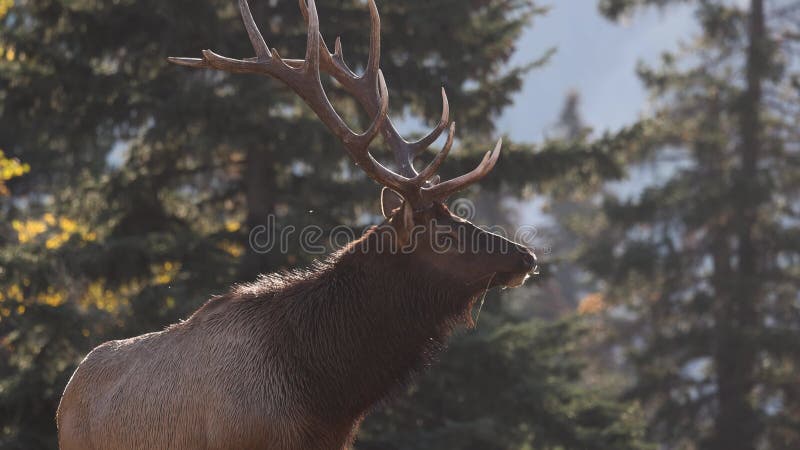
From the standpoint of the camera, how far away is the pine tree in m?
17.2

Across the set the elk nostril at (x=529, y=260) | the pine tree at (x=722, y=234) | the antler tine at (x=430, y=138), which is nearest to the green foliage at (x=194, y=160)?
the antler tine at (x=430, y=138)

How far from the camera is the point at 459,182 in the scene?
5789 millimetres

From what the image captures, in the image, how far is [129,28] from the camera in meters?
11.2

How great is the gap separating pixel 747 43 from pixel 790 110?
145 cm

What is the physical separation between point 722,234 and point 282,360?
14.5 metres

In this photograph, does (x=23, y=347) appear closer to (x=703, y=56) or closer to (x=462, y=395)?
(x=462, y=395)

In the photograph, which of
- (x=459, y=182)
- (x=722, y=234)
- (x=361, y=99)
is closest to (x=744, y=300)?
(x=722, y=234)

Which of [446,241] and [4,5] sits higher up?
[4,5]

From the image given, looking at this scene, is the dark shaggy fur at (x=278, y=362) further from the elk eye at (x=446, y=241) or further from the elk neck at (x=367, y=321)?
the elk eye at (x=446, y=241)

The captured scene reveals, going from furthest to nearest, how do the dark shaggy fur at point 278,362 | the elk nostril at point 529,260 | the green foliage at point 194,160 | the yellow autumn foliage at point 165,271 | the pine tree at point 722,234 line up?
the pine tree at point 722,234 < the yellow autumn foliage at point 165,271 < the green foliage at point 194,160 < the elk nostril at point 529,260 < the dark shaggy fur at point 278,362

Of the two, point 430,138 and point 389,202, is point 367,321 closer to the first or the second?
point 389,202

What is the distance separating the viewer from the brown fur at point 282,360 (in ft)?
17.8

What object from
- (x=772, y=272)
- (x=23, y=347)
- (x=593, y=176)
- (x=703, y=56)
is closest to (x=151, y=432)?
(x=23, y=347)

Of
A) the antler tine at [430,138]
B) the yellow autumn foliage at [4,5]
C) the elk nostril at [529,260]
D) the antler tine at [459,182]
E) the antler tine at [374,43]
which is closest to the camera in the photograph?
the antler tine at [459,182]
